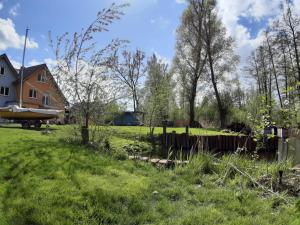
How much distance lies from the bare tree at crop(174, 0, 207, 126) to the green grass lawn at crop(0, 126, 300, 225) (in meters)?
27.2

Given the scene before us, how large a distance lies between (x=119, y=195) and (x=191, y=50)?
29.8 meters

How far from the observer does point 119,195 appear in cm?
426

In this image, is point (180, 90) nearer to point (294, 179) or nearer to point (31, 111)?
point (31, 111)

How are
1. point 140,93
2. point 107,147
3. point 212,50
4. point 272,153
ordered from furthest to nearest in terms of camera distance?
1. point 212,50
2. point 140,93
3. point 272,153
4. point 107,147

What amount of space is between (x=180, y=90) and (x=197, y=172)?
29.5 metres

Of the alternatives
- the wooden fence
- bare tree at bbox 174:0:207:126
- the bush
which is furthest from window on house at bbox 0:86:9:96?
the bush

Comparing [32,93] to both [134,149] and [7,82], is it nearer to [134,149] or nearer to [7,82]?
[7,82]

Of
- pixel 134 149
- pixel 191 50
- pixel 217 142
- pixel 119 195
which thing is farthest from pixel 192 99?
pixel 119 195

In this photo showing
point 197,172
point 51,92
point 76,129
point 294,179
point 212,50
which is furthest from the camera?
point 212,50

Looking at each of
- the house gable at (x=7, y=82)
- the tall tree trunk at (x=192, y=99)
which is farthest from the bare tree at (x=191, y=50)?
the house gable at (x=7, y=82)

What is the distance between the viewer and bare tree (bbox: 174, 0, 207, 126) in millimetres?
32062

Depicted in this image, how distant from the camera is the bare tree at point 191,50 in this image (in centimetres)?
3206

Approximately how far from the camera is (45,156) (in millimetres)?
6129

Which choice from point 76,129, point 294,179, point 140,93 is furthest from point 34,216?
point 140,93
